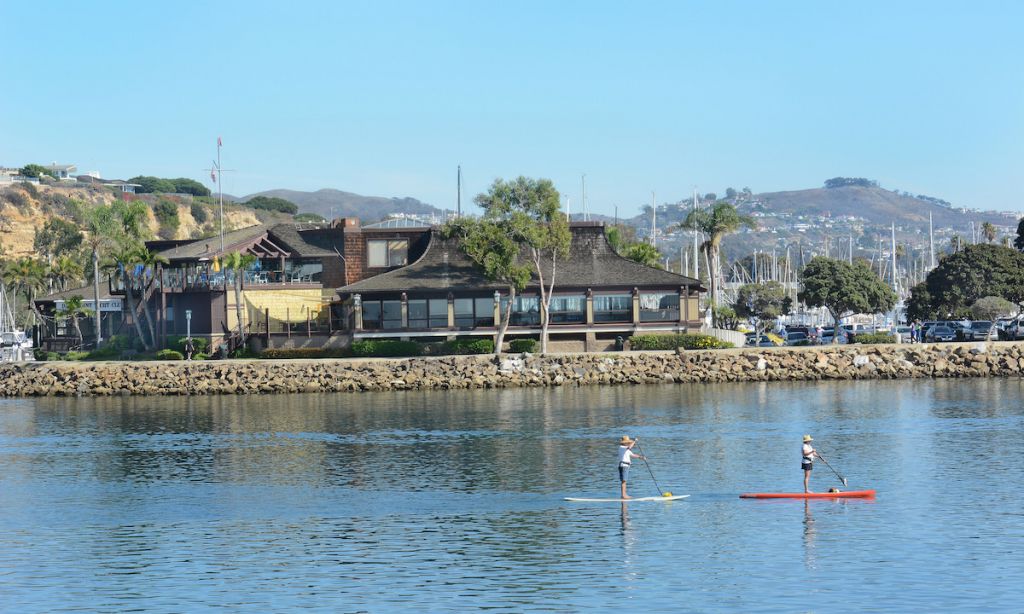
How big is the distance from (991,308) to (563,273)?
29.6 meters

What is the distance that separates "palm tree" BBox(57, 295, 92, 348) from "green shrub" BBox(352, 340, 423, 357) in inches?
823

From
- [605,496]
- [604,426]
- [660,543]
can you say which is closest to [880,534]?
[660,543]

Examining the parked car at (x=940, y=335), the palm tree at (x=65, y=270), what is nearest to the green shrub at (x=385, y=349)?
the parked car at (x=940, y=335)

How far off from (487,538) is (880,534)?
10.5 metres

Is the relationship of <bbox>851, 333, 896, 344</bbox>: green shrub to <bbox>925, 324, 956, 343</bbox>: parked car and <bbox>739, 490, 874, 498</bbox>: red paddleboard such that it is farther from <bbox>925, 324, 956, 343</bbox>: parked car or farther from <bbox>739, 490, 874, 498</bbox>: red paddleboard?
<bbox>739, 490, 874, 498</bbox>: red paddleboard

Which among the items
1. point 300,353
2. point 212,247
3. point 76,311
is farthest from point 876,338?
point 76,311

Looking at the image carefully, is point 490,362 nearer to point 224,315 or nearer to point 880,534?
point 224,315

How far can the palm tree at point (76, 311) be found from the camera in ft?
302

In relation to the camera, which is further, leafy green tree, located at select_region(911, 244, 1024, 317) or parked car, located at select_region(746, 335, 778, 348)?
parked car, located at select_region(746, 335, 778, 348)

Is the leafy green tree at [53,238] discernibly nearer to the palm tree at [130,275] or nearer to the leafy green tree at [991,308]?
the palm tree at [130,275]

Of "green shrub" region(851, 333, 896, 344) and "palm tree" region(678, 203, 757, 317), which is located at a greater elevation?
"palm tree" region(678, 203, 757, 317)

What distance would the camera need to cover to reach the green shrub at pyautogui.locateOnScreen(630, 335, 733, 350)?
3391 inches

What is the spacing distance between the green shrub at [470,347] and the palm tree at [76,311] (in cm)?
2664

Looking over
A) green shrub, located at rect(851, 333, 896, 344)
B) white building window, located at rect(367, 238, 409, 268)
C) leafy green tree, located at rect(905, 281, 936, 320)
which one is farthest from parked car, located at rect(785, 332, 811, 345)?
white building window, located at rect(367, 238, 409, 268)
